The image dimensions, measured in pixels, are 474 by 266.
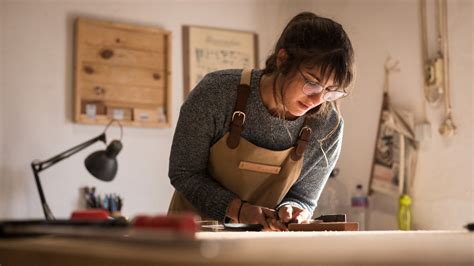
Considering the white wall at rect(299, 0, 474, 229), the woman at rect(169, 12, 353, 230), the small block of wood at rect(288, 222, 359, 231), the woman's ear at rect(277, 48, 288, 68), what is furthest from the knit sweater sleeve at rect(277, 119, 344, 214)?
the white wall at rect(299, 0, 474, 229)

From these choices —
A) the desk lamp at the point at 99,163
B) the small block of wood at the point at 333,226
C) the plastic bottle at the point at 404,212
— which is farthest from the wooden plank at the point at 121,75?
the small block of wood at the point at 333,226

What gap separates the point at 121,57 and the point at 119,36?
0.11 m

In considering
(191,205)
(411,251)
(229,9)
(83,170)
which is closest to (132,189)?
(83,170)

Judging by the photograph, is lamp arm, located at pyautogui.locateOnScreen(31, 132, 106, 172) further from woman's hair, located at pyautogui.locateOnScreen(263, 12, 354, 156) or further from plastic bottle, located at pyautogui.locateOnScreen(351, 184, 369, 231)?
woman's hair, located at pyautogui.locateOnScreen(263, 12, 354, 156)

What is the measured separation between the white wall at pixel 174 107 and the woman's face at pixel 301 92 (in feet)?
4.49

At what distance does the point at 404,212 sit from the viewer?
9.48 feet

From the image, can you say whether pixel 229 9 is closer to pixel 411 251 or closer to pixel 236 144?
pixel 236 144

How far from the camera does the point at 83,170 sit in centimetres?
317

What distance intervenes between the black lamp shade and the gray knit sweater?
1.40 metres

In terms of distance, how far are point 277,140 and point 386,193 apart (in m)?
1.56

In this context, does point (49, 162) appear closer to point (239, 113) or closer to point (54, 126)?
point (54, 126)

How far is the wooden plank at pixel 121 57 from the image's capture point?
3.21 meters

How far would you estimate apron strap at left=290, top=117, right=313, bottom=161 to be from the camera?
5.36 ft

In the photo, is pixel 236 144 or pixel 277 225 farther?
pixel 236 144
